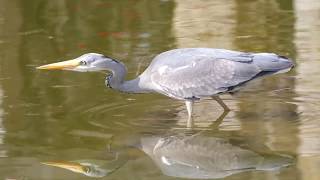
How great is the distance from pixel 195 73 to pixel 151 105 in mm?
Answer: 783

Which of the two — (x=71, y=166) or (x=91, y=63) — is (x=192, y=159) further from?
(x=91, y=63)

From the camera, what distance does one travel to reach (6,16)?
13.2 meters

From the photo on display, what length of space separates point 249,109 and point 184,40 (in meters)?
3.24

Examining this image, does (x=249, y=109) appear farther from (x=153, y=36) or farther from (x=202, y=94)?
(x=153, y=36)

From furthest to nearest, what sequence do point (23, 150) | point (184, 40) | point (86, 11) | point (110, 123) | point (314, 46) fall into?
point (86, 11) < point (184, 40) < point (314, 46) < point (110, 123) < point (23, 150)

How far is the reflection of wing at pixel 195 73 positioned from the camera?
321 inches

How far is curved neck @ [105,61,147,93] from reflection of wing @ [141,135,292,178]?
840 millimetres

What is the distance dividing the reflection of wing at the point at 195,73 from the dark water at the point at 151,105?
275 millimetres

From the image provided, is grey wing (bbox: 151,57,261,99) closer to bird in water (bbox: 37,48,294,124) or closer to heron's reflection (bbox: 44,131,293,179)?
bird in water (bbox: 37,48,294,124)

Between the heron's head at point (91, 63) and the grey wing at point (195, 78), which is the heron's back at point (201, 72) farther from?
the heron's head at point (91, 63)

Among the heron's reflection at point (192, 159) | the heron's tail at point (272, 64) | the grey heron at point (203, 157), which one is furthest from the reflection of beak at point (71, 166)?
the heron's tail at point (272, 64)

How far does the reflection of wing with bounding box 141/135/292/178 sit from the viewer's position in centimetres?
Result: 679

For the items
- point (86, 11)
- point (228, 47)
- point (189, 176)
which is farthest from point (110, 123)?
point (86, 11)

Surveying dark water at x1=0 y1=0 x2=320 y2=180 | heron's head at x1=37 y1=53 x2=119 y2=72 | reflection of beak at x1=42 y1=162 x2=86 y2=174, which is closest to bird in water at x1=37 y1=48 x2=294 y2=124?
heron's head at x1=37 y1=53 x2=119 y2=72
